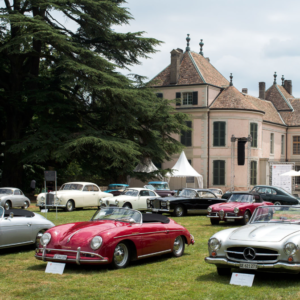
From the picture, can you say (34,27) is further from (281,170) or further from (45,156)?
(281,170)

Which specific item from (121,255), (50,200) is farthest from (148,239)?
(50,200)

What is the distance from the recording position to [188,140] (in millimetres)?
47219

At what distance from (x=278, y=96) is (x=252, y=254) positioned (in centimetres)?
5587

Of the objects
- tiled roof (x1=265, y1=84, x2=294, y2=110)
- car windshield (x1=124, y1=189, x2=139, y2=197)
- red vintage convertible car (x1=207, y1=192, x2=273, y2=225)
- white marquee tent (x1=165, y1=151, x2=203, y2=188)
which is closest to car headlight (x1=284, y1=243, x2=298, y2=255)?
red vintage convertible car (x1=207, y1=192, x2=273, y2=225)

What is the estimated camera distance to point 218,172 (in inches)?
1821

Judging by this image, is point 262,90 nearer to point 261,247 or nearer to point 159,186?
point 159,186

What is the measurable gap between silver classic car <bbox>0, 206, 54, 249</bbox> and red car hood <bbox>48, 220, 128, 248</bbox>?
1.28 metres

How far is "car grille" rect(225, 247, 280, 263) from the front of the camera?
Result: 7514mm

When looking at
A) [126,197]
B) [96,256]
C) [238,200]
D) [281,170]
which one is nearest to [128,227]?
[96,256]

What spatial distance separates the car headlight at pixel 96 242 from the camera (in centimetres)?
848

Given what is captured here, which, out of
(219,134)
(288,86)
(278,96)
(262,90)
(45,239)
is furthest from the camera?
(288,86)

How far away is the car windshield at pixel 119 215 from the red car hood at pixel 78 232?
0.99ft

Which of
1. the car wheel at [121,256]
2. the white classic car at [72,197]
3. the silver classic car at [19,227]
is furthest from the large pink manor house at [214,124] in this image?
the car wheel at [121,256]

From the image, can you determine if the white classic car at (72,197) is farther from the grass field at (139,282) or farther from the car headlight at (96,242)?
the car headlight at (96,242)
